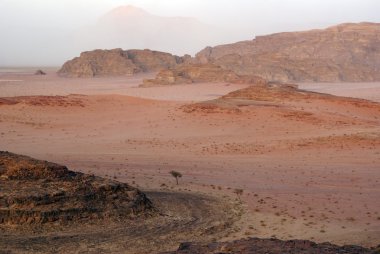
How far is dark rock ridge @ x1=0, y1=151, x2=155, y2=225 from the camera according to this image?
12.0 meters

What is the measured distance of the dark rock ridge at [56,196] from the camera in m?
12.0

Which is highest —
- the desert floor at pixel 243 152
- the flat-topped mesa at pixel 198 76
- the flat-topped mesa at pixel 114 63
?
the flat-topped mesa at pixel 114 63

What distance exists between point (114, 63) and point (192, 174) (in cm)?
8454

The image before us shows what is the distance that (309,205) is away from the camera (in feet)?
51.0

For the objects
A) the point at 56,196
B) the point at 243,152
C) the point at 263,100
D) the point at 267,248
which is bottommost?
the point at 243,152

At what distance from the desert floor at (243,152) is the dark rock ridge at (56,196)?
3273 millimetres

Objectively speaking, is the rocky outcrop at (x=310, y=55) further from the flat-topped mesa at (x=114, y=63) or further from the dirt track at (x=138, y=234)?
the dirt track at (x=138, y=234)

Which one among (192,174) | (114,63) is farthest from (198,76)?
(192,174)

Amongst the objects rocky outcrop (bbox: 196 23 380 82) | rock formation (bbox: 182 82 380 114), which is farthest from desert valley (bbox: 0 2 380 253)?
rocky outcrop (bbox: 196 23 380 82)

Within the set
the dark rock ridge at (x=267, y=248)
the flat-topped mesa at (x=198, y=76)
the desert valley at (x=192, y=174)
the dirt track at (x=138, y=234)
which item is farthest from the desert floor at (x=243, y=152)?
the flat-topped mesa at (x=198, y=76)

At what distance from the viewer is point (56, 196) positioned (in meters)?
12.5

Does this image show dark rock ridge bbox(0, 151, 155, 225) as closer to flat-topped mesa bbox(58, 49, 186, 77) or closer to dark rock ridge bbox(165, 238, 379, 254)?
dark rock ridge bbox(165, 238, 379, 254)

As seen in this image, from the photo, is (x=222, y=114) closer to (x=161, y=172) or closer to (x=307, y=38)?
(x=161, y=172)

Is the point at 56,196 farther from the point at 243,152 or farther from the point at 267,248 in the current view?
the point at 243,152
